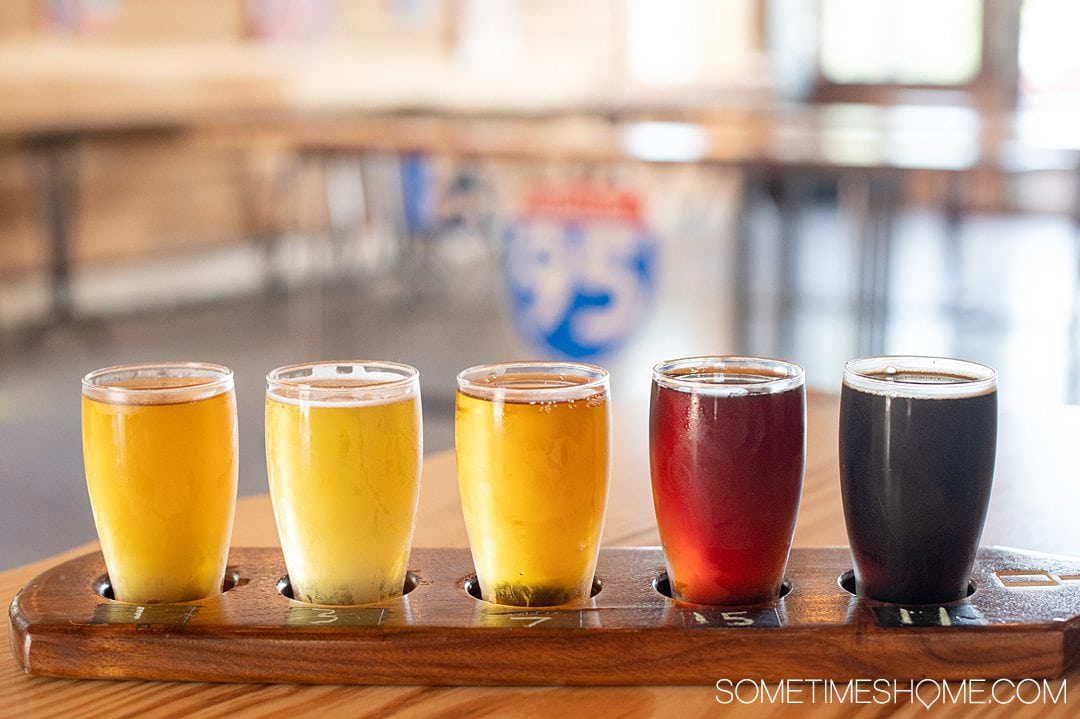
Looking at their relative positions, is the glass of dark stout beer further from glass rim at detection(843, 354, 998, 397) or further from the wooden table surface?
the wooden table surface

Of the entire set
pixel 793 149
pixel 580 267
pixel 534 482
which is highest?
pixel 793 149

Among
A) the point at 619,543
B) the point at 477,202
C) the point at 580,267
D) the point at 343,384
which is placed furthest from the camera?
the point at 477,202

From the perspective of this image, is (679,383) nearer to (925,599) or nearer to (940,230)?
(925,599)

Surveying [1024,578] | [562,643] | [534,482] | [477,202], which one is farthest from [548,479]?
[477,202]

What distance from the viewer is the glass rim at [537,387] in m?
0.86

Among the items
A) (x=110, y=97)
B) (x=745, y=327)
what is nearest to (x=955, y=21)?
(x=745, y=327)

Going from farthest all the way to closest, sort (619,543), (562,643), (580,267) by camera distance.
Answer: (580,267) → (619,543) → (562,643)

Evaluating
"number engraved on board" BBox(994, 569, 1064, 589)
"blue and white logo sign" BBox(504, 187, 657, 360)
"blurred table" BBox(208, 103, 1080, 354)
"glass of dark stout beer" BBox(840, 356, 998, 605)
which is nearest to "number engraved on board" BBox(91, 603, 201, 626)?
"glass of dark stout beer" BBox(840, 356, 998, 605)

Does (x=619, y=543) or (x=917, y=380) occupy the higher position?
(x=917, y=380)

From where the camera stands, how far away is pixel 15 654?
862 millimetres

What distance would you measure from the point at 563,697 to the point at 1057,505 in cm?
58

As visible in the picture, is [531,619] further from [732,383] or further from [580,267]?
[580,267]

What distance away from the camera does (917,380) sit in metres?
0.89

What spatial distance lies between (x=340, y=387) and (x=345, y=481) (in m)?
0.07
